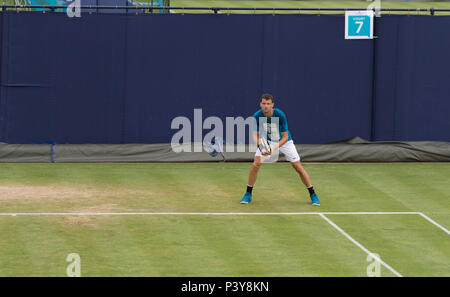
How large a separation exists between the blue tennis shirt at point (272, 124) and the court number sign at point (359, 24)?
21.2 ft

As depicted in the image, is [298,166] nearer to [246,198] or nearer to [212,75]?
[246,198]

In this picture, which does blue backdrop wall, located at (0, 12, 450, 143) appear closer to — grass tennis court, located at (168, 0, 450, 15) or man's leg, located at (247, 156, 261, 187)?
man's leg, located at (247, 156, 261, 187)

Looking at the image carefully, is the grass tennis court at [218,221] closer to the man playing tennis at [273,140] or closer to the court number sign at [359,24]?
the man playing tennis at [273,140]

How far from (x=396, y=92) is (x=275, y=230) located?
30.6 feet

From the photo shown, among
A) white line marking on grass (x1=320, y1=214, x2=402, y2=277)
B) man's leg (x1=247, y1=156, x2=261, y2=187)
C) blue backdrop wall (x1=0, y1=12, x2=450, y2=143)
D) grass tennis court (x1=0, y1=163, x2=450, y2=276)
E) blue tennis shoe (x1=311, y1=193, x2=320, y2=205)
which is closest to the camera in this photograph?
white line marking on grass (x1=320, y1=214, x2=402, y2=277)

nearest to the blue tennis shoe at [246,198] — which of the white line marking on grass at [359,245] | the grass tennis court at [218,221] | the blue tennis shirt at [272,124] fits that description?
the grass tennis court at [218,221]

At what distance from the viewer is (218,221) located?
48.5 feet

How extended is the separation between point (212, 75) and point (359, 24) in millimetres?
3841

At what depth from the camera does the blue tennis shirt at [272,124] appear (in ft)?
52.2

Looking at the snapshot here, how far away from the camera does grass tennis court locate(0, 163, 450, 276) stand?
39.4 feet

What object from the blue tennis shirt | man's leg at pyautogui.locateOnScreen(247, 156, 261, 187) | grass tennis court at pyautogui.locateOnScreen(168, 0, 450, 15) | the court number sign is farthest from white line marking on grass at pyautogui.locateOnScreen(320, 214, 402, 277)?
grass tennis court at pyautogui.locateOnScreen(168, 0, 450, 15)

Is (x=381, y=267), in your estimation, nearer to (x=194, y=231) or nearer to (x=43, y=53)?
(x=194, y=231)

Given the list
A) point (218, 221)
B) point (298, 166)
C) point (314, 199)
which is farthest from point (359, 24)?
point (218, 221)

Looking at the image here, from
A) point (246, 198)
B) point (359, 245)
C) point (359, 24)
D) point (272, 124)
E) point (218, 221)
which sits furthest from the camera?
Answer: point (359, 24)
